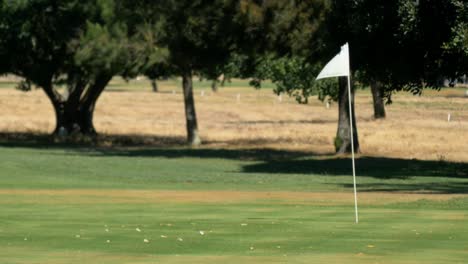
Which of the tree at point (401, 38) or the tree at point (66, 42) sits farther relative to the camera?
the tree at point (66, 42)

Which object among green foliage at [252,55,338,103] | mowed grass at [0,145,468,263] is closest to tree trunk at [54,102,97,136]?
green foliage at [252,55,338,103]

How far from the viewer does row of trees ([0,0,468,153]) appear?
3997 cm

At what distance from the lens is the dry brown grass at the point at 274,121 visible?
6369 cm

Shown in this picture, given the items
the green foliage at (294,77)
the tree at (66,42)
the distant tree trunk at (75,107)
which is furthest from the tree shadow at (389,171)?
the green foliage at (294,77)

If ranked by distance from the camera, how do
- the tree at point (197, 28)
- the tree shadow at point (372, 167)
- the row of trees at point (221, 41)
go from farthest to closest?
the tree at point (197, 28) → the tree shadow at point (372, 167) → the row of trees at point (221, 41)

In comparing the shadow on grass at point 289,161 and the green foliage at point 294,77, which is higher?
the green foliage at point 294,77

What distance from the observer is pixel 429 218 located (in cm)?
2156

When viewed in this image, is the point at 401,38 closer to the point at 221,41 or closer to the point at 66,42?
the point at 221,41

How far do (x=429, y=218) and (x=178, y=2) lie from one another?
3073cm

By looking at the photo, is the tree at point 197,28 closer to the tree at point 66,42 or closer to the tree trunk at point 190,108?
the tree at point 66,42

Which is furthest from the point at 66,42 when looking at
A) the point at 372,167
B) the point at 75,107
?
the point at 372,167

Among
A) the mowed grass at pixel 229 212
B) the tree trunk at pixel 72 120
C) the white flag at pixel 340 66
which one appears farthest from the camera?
the tree trunk at pixel 72 120

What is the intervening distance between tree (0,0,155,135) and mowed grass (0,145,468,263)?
982 cm

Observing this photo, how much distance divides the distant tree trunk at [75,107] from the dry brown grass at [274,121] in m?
6.35
